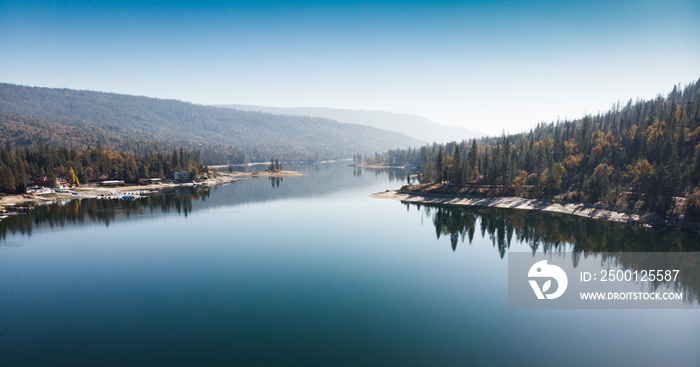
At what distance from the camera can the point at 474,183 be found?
9756 centimetres

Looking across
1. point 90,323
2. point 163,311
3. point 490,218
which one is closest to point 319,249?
point 163,311

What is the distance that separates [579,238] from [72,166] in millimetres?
152044

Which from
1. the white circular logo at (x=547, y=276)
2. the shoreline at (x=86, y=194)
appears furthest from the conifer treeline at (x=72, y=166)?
the white circular logo at (x=547, y=276)

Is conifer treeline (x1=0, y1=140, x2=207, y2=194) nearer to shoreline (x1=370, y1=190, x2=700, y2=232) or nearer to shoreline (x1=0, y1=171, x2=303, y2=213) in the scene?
shoreline (x1=0, y1=171, x2=303, y2=213)

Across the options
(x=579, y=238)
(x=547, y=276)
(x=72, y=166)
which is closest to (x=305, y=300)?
(x=547, y=276)

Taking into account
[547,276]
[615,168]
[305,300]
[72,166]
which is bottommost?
[547,276]

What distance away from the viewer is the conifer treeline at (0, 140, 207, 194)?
90562 mm

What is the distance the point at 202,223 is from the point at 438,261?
4707cm

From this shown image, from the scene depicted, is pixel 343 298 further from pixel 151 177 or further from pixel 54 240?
pixel 151 177

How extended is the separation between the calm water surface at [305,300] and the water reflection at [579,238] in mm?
533

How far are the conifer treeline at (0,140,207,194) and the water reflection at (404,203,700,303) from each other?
111 meters

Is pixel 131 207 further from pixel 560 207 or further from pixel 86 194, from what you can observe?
pixel 560 207

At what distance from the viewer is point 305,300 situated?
98.2 feet

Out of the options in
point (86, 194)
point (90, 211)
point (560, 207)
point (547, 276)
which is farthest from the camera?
point (86, 194)
